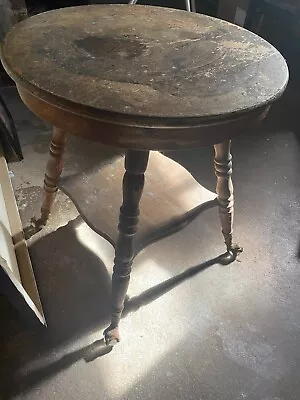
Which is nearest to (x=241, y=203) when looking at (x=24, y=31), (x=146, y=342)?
(x=146, y=342)

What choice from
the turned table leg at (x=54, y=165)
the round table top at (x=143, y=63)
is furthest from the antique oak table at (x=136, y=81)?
the turned table leg at (x=54, y=165)

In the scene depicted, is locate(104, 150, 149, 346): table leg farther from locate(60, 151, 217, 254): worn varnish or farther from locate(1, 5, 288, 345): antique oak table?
locate(60, 151, 217, 254): worn varnish

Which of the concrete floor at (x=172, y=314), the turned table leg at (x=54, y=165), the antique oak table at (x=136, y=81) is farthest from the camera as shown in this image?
the turned table leg at (x=54, y=165)

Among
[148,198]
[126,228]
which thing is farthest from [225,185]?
[126,228]

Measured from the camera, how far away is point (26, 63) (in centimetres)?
74

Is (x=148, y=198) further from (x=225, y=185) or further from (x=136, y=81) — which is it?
(x=136, y=81)

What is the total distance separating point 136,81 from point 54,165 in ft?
1.38

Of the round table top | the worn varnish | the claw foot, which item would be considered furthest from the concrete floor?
the round table top

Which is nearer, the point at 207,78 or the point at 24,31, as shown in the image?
the point at 207,78

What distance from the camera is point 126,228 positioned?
2.75 ft

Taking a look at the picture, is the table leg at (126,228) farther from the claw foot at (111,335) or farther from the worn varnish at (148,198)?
the worn varnish at (148,198)

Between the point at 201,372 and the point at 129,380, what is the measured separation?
0.50ft

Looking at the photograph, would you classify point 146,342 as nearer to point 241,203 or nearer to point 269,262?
point 269,262

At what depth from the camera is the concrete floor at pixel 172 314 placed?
3.09 ft
